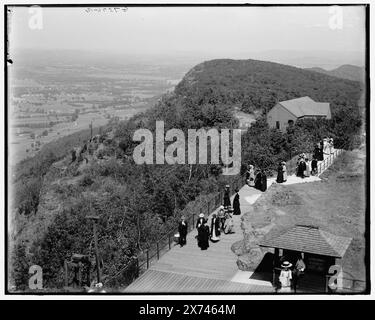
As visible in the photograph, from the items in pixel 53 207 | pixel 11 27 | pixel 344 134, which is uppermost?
A: pixel 11 27

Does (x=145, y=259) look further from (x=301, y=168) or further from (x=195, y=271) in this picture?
(x=301, y=168)

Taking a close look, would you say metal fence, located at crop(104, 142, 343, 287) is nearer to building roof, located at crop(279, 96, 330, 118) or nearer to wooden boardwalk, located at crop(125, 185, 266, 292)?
wooden boardwalk, located at crop(125, 185, 266, 292)

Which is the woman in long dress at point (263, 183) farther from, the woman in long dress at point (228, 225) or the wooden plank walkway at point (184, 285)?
the wooden plank walkway at point (184, 285)

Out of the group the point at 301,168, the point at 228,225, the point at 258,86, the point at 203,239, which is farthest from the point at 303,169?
the point at 258,86

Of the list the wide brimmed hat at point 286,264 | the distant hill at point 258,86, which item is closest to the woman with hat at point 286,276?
the wide brimmed hat at point 286,264
